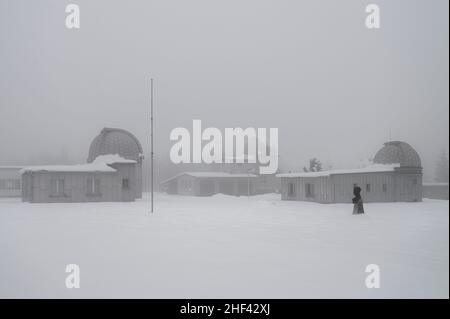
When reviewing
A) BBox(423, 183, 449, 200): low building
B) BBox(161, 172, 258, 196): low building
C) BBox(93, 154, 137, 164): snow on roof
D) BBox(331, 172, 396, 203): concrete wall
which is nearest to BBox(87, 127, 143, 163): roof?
BBox(93, 154, 137, 164): snow on roof

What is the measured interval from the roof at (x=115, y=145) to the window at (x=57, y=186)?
6564 millimetres

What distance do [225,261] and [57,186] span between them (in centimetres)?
3195

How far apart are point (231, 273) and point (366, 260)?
3.61m

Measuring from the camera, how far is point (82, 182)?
38688 mm

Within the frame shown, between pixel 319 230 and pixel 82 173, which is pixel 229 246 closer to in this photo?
pixel 319 230

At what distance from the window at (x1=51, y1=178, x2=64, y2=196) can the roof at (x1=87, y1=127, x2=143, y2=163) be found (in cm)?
656

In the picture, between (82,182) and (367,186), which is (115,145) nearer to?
(82,182)

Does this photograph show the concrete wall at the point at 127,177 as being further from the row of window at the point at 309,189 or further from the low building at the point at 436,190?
the low building at the point at 436,190

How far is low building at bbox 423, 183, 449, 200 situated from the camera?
5512 cm

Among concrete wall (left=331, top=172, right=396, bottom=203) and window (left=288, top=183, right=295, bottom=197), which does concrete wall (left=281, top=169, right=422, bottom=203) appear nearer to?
concrete wall (left=331, top=172, right=396, bottom=203)

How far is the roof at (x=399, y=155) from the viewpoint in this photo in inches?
1559

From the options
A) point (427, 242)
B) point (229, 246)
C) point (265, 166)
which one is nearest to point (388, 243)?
point (427, 242)

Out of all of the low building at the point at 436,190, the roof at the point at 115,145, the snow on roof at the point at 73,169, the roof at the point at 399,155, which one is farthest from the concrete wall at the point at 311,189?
the low building at the point at 436,190

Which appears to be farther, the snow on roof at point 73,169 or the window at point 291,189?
the window at point 291,189
